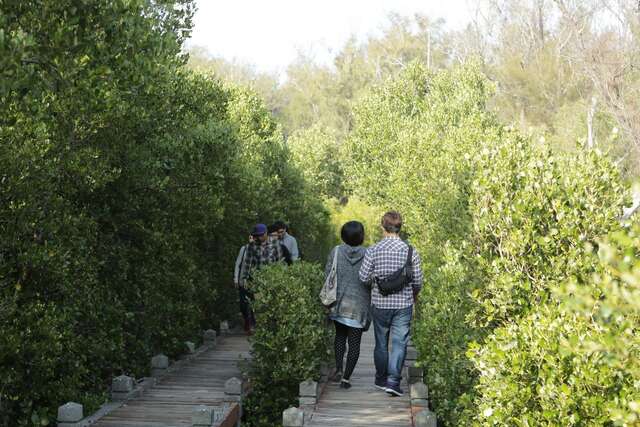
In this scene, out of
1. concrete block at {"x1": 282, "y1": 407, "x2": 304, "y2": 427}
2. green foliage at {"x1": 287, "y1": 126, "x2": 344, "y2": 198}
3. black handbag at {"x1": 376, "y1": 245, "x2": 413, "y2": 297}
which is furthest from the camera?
green foliage at {"x1": 287, "y1": 126, "x2": 344, "y2": 198}

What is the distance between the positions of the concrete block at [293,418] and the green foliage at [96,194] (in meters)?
2.24

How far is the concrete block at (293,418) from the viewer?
9.16m

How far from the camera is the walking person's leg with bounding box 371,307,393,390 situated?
10.0 meters

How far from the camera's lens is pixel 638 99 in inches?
1228

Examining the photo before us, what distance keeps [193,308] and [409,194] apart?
1077 centimetres

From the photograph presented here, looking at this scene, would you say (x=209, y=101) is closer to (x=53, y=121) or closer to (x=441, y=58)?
(x=53, y=121)

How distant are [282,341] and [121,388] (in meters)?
1.91

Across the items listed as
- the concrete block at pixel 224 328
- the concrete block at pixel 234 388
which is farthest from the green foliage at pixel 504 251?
the concrete block at pixel 224 328

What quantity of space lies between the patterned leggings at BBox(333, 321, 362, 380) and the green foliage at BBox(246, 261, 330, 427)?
0.26 metres

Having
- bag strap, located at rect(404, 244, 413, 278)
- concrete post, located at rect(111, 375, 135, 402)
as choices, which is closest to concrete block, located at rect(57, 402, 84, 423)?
concrete post, located at rect(111, 375, 135, 402)

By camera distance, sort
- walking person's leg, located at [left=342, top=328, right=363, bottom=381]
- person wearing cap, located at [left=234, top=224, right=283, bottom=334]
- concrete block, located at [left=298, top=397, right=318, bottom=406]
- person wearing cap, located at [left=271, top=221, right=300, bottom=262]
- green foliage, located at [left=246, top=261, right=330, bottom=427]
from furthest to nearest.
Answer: person wearing cap, located at [left=271, top=221, right=300, bottom=262] < person wearing cap, located at [left=234, top=224, right=283, bottom=334] < green foliage, located at [left=246, top=261, right=330, bottom=427] < walking person's leg, located at [left=342, top=328, right=363, bottom=381] < concrete block, located at [left=298, top=397, right=318, bottom=406]

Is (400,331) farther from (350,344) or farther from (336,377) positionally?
(336,377)

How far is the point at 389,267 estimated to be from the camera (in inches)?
388

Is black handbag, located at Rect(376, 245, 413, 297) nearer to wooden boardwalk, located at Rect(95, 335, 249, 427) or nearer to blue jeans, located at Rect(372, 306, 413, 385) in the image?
blue jeans, located at Rect(372, 306, 413, 385)
